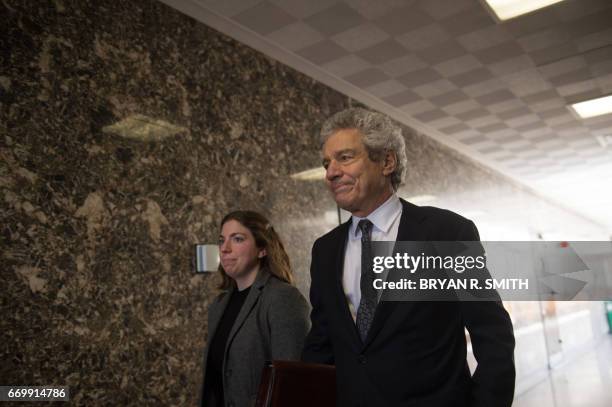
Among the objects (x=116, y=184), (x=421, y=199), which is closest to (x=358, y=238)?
(x=116, y=184)

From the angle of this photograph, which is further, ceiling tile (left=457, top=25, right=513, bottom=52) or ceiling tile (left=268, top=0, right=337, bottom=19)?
ceiling tile (left=457, top=25, right=513, bottom=52)

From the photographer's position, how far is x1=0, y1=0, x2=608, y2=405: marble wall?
1.91 metres

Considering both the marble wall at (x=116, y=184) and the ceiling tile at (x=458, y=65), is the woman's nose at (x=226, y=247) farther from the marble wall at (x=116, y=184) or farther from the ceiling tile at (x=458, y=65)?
the ceiling tile at (x=458, y=65)

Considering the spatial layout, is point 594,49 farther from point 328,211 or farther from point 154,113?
point 154,113

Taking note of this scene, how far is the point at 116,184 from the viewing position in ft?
7.43

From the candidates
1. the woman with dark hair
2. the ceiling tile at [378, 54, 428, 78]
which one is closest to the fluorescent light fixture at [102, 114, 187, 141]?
the woman with dark hair

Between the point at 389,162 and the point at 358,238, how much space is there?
0.91ft

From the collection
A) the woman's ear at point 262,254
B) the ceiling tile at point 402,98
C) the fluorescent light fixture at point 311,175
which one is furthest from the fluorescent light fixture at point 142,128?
the ceiling tile at point 402,98

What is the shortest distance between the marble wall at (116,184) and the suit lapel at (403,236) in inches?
58.0

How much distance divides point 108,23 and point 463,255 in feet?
7.18

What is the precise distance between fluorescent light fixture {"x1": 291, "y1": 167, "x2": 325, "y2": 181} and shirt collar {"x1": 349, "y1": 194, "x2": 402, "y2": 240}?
6.93 ft

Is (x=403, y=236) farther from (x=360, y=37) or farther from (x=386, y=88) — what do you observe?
(x=386, y=88)

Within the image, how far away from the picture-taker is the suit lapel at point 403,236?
118 centimetres

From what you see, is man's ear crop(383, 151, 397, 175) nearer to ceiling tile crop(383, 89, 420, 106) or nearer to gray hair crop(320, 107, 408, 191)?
gray hair crop(320, 107, 408, 191)
